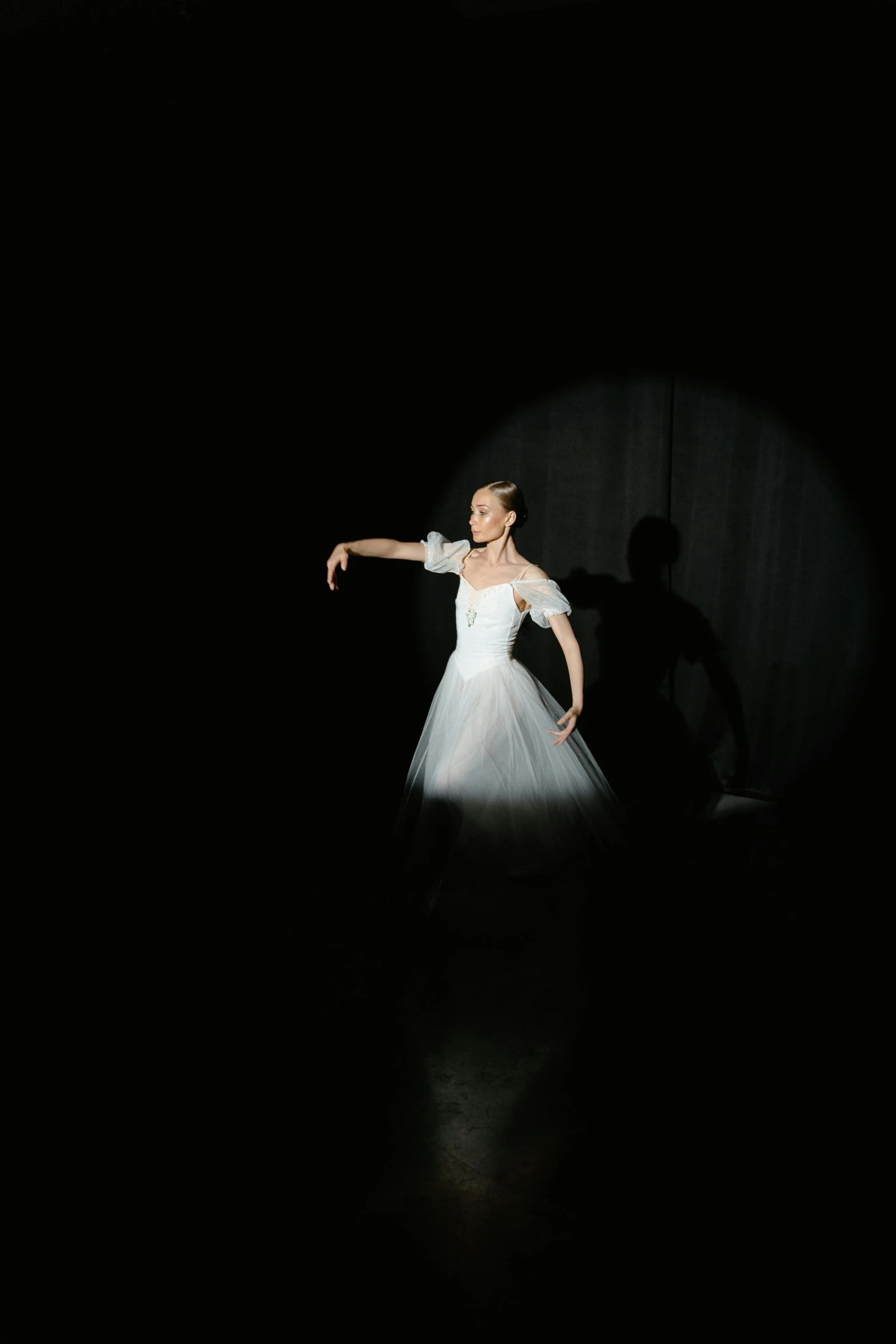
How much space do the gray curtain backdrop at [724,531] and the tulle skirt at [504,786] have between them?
138cm

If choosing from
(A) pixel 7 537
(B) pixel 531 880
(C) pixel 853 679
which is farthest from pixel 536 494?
(A) pixel 7 537

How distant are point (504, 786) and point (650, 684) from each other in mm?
1620

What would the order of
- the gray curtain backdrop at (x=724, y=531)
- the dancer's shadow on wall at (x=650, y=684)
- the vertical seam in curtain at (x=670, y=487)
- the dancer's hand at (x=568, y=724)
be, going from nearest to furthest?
the dancer's hand at (x=568, y=724)
the gray curtain backdrop at (x=724, y=531)
the vertical seam in curtain at (x=670, y=487)
the dancer's shadow on wall at (x=650, y=684)

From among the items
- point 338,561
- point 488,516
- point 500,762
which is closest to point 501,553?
point 488,516

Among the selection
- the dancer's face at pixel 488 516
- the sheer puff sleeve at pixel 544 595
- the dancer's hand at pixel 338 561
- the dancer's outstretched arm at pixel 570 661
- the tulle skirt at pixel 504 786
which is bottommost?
the tulle skirt at pixel 504 786

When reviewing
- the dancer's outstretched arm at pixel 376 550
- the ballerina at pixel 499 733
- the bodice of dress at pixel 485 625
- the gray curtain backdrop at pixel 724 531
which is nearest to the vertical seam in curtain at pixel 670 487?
the gray curtain backdrop at pixel 724 531

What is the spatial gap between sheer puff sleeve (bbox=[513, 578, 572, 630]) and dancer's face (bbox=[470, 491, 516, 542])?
173 millimetres

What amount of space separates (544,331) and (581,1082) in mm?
3245

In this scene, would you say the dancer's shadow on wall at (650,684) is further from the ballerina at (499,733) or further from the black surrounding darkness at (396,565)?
the ballerina at (499,733)

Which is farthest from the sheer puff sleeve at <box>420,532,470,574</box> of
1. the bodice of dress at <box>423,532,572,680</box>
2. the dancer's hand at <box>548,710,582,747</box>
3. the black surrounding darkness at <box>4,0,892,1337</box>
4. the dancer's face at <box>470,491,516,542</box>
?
the black surrounding darkness at <box>4,0,892,1337</box>

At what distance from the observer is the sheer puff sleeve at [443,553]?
3094mm

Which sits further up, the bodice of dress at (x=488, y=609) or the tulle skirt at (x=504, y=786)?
the bodice of dress at (x=488, y=609)

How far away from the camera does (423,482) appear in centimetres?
467

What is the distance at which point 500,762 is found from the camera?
117 inches
